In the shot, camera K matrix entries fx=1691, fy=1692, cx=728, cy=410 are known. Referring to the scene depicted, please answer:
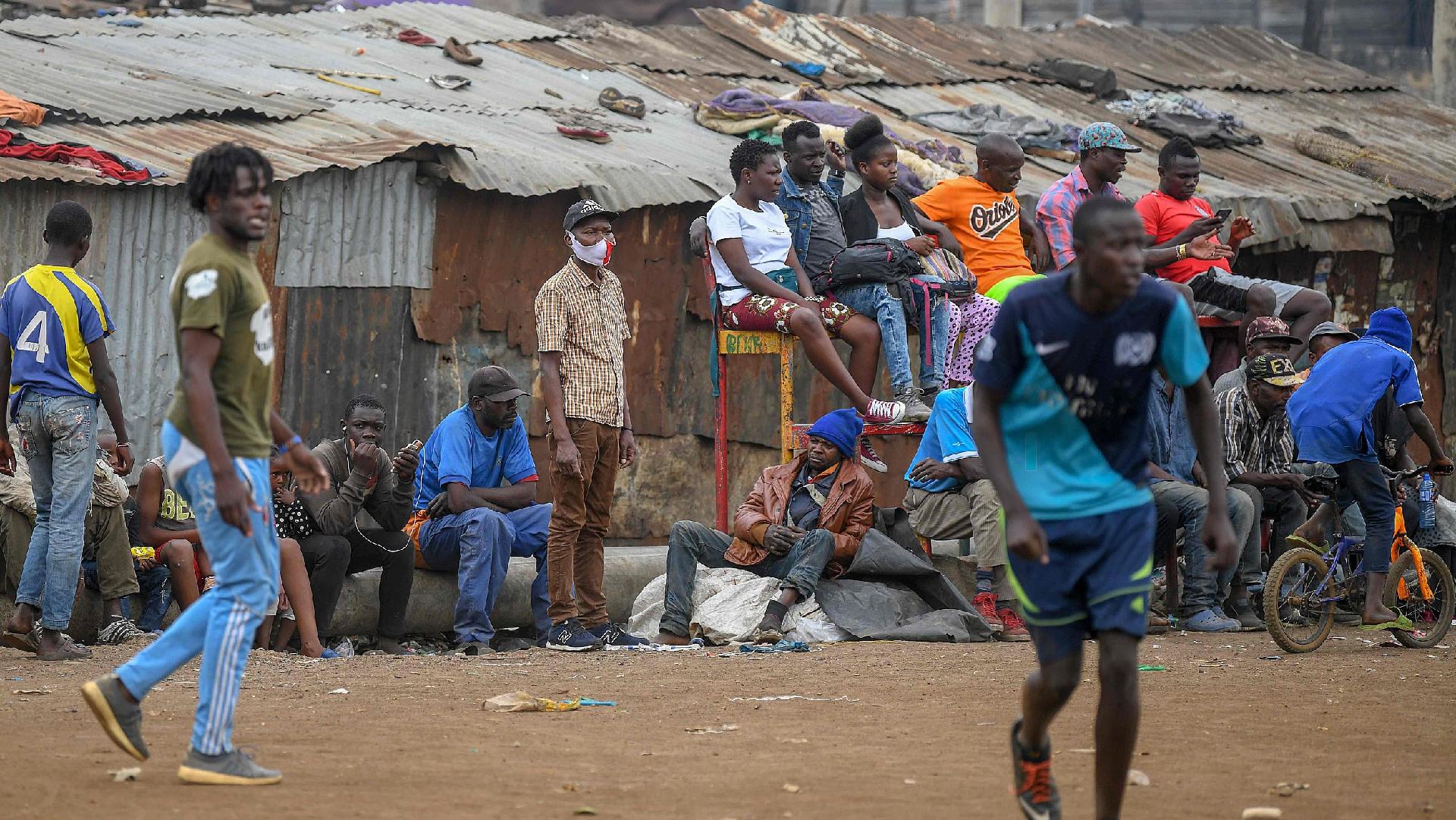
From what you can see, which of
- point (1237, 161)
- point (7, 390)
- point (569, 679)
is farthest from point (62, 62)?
point (1237, 161)

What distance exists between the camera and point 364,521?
9.40 metres

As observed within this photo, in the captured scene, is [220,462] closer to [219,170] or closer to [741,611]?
[219,170]

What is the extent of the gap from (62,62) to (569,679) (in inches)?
281

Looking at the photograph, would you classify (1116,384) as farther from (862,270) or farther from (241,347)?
(862,270)

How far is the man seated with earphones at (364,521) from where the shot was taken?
927cm

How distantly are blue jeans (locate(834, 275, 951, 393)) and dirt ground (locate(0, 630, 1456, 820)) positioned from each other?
184 cm

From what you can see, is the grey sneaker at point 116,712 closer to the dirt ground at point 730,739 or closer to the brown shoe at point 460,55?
the dirt ground at point 730,739

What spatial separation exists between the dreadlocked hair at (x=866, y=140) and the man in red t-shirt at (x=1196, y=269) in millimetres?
1933

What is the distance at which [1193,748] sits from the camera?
6.27 metres

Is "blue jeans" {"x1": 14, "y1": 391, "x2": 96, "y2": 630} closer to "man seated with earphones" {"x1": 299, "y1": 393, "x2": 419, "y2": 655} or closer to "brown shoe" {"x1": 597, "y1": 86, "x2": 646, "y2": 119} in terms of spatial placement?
"man seated with earphones" {"x1": 299, "y1": 393, "x2": 419, "y2": 655}

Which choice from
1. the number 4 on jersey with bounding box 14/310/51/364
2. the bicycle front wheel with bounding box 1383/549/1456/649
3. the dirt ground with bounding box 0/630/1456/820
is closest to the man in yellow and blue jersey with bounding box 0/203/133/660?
the number 4 on jersey with bounding box 14/310/51/364

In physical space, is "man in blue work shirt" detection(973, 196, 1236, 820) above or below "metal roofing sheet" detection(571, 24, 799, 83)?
below

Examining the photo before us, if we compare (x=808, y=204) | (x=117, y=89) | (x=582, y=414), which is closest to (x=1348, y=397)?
(x=808, y=204)

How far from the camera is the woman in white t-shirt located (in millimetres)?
9984
